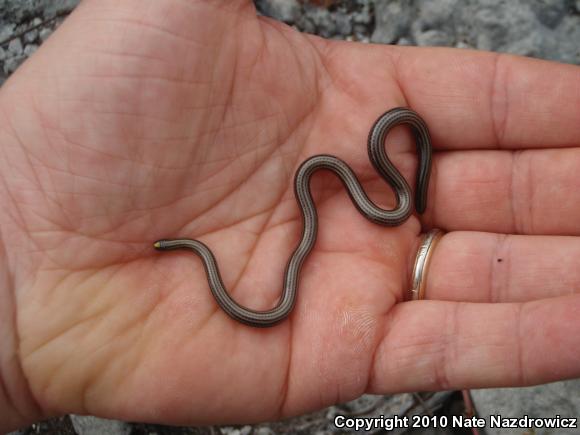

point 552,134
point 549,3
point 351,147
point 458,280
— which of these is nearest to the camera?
Answer: point 458,280

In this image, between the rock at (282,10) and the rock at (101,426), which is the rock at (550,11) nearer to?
the rock at (282,10)

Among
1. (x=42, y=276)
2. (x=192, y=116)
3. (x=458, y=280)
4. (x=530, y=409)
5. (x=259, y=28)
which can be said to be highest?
(x=259, y=28)

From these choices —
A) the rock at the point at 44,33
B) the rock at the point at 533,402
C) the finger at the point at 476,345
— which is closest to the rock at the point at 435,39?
the finger at the point at 476,345

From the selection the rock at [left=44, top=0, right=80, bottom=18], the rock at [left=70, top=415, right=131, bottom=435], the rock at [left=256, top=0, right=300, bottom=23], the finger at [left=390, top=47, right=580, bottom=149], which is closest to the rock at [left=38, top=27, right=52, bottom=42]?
the rock at [left=44, top=0, right=80, bottom=18]

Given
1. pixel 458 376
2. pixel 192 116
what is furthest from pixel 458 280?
pixel 192 116

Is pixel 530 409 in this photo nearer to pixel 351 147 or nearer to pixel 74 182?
pixel 351 147
